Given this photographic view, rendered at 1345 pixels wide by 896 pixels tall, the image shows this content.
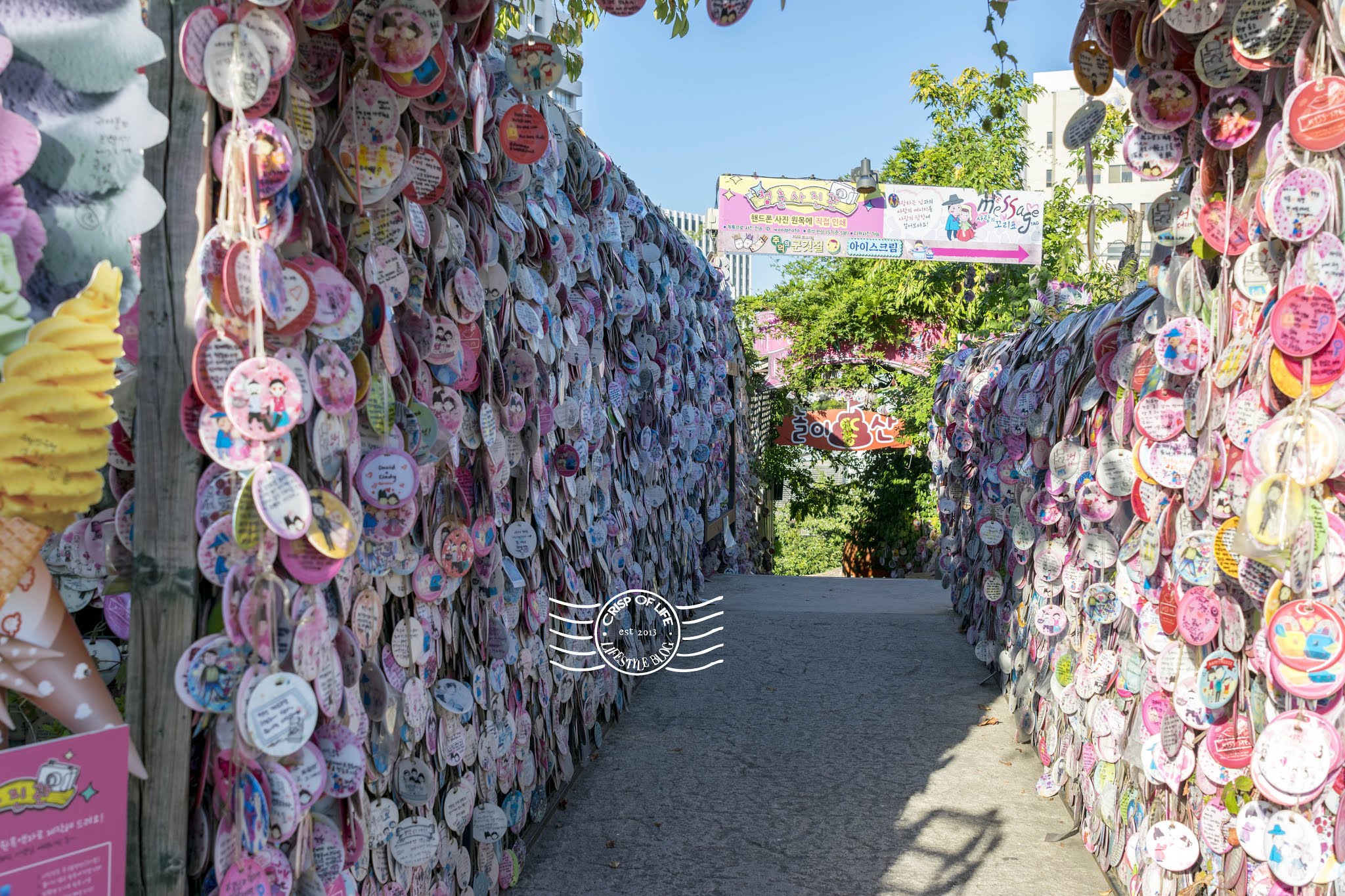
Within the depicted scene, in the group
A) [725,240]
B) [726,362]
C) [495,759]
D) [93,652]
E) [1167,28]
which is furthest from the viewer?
[725,240]

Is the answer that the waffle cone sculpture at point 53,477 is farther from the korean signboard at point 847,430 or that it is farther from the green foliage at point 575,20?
the korean signboard at point 847,430

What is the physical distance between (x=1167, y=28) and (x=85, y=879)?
246 cm

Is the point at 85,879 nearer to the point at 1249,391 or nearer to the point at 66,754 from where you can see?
the point at 66,754

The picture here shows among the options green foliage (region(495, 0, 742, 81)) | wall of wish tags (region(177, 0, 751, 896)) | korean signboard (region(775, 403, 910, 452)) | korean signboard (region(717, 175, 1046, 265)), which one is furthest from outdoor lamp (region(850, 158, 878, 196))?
green foliage (region(495, 0, 742, 81))

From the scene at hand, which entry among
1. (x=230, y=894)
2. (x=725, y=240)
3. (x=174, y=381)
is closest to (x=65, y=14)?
(x=174, y=381)

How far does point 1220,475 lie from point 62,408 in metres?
2.06

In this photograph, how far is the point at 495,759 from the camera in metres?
2.70

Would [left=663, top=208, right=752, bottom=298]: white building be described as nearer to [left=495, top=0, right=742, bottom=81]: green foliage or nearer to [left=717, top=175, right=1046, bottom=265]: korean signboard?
[left=717, top=175, right=1046, bottom=265]: korean signboard

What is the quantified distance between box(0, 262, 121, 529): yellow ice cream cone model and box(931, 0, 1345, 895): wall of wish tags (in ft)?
6.16

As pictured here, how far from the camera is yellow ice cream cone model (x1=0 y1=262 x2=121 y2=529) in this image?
48.8 inches

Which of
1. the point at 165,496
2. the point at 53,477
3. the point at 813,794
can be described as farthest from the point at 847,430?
the point at 53,477

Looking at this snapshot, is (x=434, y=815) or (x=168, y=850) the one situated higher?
(x=168, y=850)

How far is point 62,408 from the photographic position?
1.28 m

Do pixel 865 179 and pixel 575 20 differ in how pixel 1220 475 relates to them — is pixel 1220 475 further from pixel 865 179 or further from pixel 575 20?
pixel 865 179
